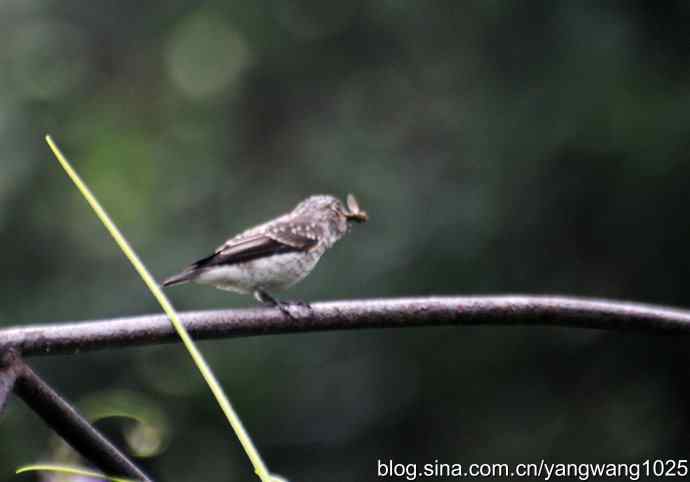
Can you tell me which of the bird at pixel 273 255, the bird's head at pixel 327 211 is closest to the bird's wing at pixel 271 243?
the bird at pixel 273 255

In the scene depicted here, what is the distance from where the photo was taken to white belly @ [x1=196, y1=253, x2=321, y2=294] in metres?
4.75

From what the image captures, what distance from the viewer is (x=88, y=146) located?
33.1 ft

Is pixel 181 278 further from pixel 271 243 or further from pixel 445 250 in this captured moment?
pixel 445 250

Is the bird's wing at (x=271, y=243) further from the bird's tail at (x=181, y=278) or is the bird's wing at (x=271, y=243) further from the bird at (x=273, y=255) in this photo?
the bird's tail at (x=181, y=278)

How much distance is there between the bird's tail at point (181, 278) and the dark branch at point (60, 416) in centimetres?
271

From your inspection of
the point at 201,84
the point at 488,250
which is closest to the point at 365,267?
the point at 488,250

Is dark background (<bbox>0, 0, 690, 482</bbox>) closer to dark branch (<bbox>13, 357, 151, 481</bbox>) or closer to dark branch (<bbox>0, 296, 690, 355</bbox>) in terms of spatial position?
dark branch (<bbox>0, 296, 690, 355</bbox>)

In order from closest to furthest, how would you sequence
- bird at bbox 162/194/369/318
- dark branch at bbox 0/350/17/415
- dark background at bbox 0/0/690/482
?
dark branch at bbox 0/350/17/415 < bird at bbox 162/194/369/318 < dark background at bbox 0/0/690/482

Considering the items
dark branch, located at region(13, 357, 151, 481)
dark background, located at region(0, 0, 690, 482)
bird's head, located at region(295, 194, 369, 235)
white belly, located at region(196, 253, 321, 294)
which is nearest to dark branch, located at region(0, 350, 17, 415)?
dark branch, located at region(13, 357, 151, 481)

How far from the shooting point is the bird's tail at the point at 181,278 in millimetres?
4352

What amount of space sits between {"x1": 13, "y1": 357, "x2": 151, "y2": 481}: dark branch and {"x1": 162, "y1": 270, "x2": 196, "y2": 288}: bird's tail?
2705 millimetres

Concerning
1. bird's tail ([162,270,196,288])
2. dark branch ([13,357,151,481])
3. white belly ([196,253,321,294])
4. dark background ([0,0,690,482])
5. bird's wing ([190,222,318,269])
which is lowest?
dark branch ([13,357,151,481])

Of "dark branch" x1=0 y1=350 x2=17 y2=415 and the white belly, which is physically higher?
the white belly

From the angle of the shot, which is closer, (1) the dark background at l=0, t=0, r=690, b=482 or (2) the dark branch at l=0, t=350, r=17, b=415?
(2) the dark branch at l=0, t=350, r=17, b=415
